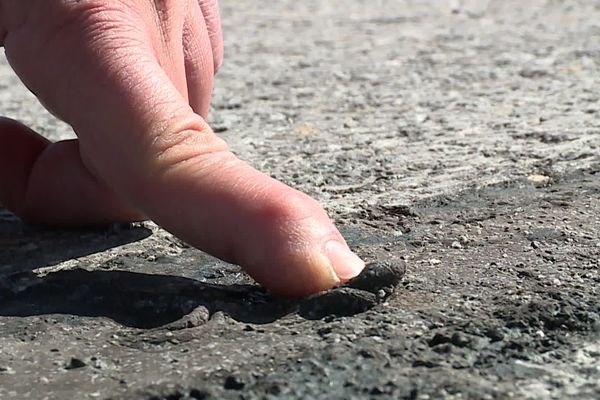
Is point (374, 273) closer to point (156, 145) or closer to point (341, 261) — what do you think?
point (341, 261)

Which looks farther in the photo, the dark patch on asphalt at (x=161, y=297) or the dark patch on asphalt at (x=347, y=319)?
the dark patch on asphalt at (x=161, y=297)

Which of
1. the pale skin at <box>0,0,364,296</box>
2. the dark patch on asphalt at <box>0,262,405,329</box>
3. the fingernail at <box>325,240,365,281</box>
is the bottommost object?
the dark patch on asphalt at <box>0,262,405,329</box>

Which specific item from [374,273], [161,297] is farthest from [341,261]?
[161,297]

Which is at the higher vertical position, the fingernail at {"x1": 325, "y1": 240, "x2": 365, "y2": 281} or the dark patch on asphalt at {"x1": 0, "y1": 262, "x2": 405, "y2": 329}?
the fingernail at {"x1": 325, "y1": 240, "x2": 365, "y2": 281}

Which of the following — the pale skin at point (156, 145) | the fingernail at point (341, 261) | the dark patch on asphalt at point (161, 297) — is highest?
the pale skin at point (156, 145)

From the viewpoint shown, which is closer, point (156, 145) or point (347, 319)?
point (347, 319)

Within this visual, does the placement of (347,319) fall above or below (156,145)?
below

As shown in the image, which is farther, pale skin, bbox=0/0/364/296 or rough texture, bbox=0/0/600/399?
pale skin, bbox=0/0/364/296

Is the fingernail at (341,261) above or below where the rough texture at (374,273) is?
above
